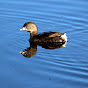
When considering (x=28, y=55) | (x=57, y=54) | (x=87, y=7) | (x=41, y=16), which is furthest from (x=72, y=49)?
(x=87, y=7)

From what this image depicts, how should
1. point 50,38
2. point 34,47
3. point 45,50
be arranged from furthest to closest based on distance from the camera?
point 50,38
point 34,47
point 45,50

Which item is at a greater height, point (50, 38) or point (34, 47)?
point (50, 38)

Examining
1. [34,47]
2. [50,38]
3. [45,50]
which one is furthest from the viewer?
[50,38]

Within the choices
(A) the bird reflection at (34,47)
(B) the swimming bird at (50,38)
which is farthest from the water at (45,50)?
(B) the swimming bird at (50,38)

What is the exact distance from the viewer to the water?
8.43m

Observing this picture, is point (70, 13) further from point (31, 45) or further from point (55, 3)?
point (31, 45)

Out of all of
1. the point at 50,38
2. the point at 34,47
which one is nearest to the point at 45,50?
the point at 34,47

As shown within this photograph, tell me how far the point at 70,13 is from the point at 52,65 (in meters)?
5.87

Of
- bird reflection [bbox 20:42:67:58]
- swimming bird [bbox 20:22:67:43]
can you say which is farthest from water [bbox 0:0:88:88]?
swimming bird [bbox 20:22:67:43]

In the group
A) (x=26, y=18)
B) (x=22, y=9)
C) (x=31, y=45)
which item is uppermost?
(x=22, y=9)

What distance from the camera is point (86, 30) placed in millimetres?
12719

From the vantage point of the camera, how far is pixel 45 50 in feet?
36.1

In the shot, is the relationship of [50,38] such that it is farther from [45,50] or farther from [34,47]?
[45,50]

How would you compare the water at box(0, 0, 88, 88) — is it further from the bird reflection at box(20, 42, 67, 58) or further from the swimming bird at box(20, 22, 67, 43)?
the swimming bird at box(20, 22, 67, 43)
